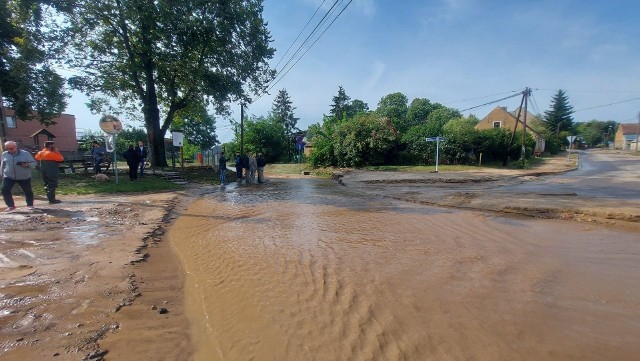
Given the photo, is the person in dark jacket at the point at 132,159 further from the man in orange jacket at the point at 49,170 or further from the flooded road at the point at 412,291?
the flooded road at the point at 412,291

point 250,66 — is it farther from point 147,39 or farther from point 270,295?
point 270,295

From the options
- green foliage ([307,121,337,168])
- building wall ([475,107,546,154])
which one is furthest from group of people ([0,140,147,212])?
building wall ([475,107,546,154])

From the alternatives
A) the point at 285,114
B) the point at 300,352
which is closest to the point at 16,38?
the point at 300,352

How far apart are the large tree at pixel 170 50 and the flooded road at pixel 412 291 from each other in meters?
14.5

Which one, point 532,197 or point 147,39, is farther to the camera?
point 147,39

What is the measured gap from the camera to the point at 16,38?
15.9 m

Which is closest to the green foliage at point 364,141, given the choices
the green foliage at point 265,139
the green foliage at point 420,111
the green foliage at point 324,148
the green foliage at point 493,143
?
the green foliage at point 324,148

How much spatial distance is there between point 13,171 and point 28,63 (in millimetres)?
11465

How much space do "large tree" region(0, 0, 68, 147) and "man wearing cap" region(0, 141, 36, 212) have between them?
10.7 metres

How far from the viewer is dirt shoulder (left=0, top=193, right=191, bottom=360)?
2891 mm

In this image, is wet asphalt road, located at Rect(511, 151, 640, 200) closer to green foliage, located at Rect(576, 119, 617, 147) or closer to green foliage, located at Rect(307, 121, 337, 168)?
green foliage, located at Rect(307, 121, 337, 168)

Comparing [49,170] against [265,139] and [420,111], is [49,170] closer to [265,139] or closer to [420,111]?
[265,139]

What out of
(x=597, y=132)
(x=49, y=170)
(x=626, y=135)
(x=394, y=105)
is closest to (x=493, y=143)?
(x=49, y=170)

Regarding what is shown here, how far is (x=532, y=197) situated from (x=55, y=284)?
12.7 m
